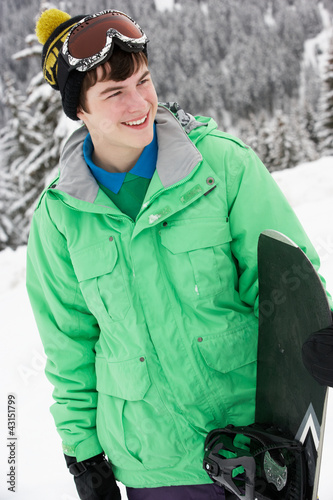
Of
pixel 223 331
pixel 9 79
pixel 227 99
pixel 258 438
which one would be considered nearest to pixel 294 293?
pixel 223 331

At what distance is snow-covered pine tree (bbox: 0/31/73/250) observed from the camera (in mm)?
12609

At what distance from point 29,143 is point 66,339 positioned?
22.9m

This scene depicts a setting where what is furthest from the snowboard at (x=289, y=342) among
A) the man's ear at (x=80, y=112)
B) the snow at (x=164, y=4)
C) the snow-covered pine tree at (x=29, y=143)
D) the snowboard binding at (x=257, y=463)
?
the snow at (x=164, y=4)

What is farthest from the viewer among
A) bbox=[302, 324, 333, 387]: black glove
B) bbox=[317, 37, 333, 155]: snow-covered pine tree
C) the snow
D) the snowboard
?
the snow

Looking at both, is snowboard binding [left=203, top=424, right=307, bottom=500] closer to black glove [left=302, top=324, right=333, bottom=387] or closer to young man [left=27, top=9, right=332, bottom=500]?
young man [left=27, top=9, right=332, bottom=500]

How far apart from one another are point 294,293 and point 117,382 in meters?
0.79

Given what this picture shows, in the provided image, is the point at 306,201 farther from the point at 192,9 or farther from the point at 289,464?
the point at 192,9

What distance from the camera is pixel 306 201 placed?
7.05m

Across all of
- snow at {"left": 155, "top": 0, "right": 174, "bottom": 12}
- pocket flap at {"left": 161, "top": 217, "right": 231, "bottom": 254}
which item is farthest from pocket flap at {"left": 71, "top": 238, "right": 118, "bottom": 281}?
snow at {"left": 155, "top": 0, "right": 174, "bottom": 12}

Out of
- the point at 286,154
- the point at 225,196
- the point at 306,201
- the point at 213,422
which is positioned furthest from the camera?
the point at 286,154

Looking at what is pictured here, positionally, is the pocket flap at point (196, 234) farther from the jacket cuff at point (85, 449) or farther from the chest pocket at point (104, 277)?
the jacket cuff at point (85, 449)

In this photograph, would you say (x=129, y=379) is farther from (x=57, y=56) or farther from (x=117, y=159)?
(x=57, y=56)

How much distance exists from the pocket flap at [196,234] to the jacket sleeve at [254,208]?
51 millimetres

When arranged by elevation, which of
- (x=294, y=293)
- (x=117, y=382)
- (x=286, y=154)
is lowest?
(x=286, y=154)
